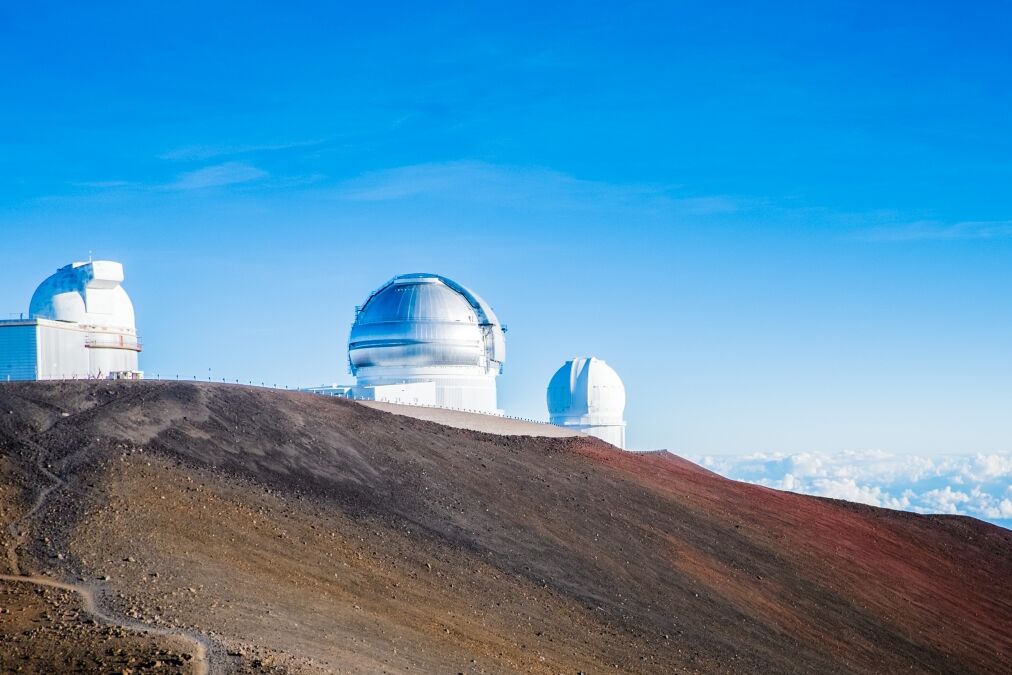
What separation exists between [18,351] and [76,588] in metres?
23.4

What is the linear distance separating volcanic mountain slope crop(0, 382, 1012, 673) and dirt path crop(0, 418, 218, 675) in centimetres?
7

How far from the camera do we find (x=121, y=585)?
18703 millimetres

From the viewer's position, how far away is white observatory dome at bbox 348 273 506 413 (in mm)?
55000

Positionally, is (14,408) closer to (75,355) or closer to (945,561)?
(75,355)

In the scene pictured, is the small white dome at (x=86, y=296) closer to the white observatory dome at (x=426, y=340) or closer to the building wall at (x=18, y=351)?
the building wall at (x=18, y=351)

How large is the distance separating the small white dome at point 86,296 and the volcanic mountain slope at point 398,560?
50.0ft

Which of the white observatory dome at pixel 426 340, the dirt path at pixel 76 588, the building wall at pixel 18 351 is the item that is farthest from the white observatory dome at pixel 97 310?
the dirt path at pixel 76 588

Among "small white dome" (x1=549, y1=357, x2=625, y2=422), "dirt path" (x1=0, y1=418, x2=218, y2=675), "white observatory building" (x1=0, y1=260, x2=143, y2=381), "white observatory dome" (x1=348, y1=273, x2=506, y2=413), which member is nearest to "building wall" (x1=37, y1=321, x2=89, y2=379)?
"white observatory building" (x1=0, y1=260, x2=143, y2=381)

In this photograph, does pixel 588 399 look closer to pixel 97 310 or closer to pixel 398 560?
pixel 97 310

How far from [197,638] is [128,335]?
3146 centimetres

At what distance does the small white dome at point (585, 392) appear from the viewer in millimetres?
66875

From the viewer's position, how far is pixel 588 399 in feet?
219

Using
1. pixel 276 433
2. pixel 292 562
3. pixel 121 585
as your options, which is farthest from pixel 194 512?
pixel 276 433

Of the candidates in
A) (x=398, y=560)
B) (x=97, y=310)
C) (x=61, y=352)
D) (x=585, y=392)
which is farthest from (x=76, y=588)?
(x=585, y=392)
